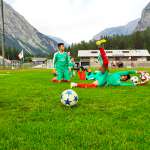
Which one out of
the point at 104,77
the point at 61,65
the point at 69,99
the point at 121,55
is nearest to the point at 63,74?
the point at 61,65

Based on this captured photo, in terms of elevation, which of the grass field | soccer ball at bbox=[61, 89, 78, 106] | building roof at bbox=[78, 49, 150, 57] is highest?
building roof at bbox=[78, 49, 150, 57]

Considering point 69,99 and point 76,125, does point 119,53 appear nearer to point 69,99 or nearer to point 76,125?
point 69,99

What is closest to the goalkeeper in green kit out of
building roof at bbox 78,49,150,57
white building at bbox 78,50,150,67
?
white building at bbox 78,50,150,67

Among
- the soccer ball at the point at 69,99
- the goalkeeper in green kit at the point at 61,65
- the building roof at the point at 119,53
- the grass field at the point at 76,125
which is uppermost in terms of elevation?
the building roof at the point at 119,53

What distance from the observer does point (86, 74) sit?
→ 20312mm

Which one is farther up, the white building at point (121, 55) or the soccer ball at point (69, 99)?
the white building at point (121, 55)

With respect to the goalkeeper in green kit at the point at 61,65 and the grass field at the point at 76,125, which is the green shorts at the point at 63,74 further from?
the grass field at the point at 76,125

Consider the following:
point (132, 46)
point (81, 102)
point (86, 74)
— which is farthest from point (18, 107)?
point (132, 46)

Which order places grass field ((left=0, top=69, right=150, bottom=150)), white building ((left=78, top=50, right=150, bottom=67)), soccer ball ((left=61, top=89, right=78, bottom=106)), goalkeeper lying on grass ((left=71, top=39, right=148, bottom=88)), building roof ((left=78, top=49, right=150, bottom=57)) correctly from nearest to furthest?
1. grass field ((left=0, top=69, right=150, bottom=150))
2. soccer ball ((left=61, top=89, right=78, bottom=106))
3. goalkeeper lying on grass ((left=71, top=39, right=148, bottom=88))
4. white building ((left=78, top=50, right=150, bottom=67))
5. building roof ((left=78, top=49, right=150, bottom=57))

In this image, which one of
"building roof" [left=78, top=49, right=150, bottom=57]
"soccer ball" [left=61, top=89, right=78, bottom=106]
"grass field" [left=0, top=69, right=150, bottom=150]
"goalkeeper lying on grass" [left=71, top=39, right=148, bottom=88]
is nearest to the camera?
"grass field" [left=0, top=69, right=150, bottom=150]

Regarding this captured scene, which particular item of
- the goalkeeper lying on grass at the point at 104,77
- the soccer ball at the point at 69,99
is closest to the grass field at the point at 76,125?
the soccer ball at the point at 69,99

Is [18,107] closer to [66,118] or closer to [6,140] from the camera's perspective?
[66,118]

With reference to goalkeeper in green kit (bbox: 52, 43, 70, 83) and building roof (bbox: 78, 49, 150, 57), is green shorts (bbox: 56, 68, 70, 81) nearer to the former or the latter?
goalkeeper in green kit (bbox: 52, 43, 70, 83)

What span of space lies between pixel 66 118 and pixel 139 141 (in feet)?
7.00
